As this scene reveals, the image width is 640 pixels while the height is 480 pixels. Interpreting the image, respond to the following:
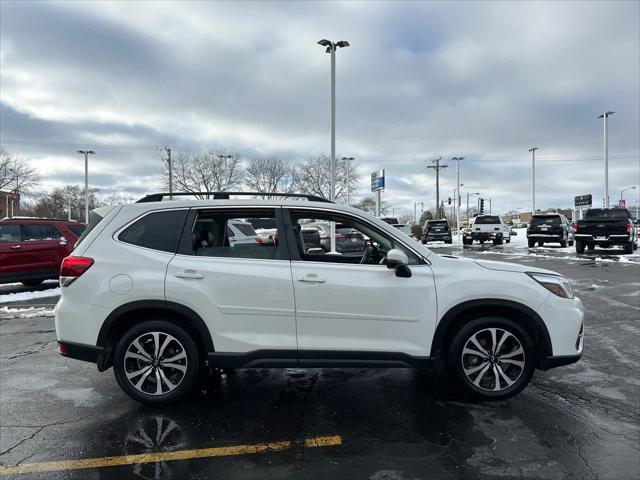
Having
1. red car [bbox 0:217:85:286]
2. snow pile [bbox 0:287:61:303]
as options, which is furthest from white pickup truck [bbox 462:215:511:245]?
snow pile [bbox 0:287:61:303]

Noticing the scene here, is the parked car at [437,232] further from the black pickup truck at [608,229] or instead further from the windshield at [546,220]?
the black pickup truck at [608,229]

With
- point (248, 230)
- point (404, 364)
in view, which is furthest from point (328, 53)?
point (404, 364)

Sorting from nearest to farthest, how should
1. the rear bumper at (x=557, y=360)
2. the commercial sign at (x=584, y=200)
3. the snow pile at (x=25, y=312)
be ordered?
the rear bumper at (x=557, y=360) → the snow pile at (x=25, y=312) → the commercial sign at (x=584, y=200)

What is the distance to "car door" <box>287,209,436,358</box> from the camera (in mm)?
3752

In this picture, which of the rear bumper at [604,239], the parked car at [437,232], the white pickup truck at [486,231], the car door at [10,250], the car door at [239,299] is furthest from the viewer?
the parked car at [437,232]

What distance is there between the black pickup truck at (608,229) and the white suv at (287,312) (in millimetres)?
18123

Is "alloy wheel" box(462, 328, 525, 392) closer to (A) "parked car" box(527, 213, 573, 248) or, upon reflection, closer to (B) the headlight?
(B) the headlight

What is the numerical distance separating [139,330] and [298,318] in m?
1.39

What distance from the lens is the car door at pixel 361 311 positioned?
3752 millimetres

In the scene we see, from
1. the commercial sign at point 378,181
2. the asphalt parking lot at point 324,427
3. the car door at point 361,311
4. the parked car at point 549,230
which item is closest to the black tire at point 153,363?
the asphalt parking lot at point 324,427

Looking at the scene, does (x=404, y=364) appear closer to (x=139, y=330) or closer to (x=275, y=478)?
(x=275, y=478)

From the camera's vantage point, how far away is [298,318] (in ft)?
12.3

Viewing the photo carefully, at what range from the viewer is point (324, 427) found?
3475 millimetres

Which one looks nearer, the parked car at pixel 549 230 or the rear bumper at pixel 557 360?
the rear bumper at pixel 557 360
